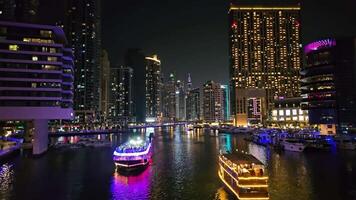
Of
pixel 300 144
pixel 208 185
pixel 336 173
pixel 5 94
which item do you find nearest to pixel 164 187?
pixel 208 185

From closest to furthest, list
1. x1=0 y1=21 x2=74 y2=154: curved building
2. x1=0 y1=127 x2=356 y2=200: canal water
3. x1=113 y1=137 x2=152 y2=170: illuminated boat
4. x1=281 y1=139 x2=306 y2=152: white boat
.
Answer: x1=0 y1=127 x2=356 y2=200: canal water < x1=113 y1=137 x2=152 y2=170: illuminated boat < x1=0 y1=21 x2=74 y2=154: curved building < x1=281 y1=139 x2=306 y2=152: white boat

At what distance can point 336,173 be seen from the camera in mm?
60062

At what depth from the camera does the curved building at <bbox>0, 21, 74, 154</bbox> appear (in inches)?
3216

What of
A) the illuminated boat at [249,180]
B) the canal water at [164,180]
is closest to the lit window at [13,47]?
the canal water at [164,180]

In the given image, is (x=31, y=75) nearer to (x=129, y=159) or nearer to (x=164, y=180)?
(x=129, y=159)

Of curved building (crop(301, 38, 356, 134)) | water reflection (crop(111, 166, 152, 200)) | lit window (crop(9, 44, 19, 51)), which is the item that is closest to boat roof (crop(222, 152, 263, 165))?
water reflection (crop(111, 166, 152, 200))

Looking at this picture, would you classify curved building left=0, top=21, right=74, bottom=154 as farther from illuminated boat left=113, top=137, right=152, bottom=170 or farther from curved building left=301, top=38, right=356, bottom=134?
curved building left=301, top=38, right=356, bottom=134

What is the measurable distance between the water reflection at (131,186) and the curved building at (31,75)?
35.1 metres

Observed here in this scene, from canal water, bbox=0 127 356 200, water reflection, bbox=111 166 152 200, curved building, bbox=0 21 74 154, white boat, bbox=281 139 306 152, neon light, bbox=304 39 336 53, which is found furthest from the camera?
Result: neon light, bbox=304 39 336 53

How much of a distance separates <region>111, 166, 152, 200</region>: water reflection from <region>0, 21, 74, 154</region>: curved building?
115 feet

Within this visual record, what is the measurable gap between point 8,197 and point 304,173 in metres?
51.8

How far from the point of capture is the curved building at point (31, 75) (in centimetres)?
8169

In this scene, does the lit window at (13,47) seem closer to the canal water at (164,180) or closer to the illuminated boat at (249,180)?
the canal water at (164,180)

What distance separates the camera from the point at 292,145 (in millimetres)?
100250
